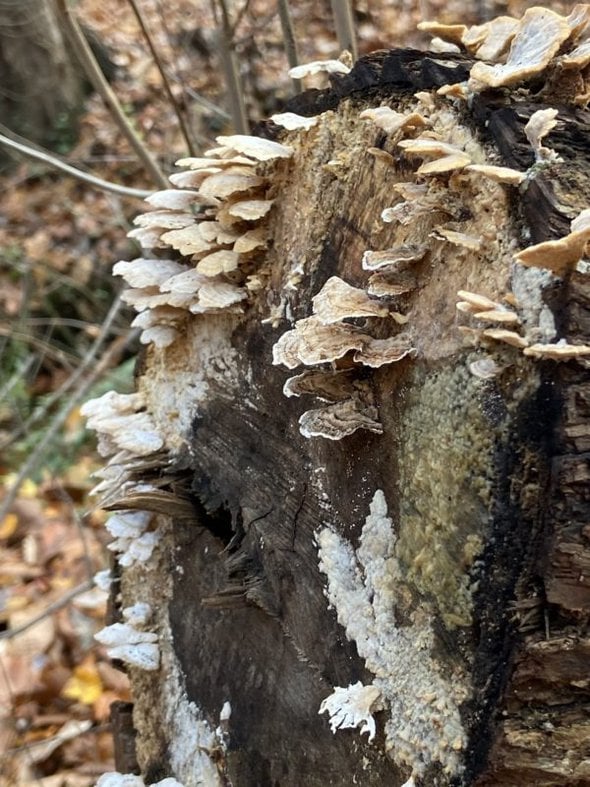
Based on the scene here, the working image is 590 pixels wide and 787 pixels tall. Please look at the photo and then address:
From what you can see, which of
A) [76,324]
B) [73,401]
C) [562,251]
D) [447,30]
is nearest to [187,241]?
[447,30]

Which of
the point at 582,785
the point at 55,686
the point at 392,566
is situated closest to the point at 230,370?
the point at 392,566

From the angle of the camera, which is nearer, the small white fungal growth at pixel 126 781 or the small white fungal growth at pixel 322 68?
the small white fungal growth at pixel 322 68

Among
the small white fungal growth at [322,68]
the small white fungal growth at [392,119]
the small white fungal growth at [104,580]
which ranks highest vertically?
the small white fungal growth at [322,68]

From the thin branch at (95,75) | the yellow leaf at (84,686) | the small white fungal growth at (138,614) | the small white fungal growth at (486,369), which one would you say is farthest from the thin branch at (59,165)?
the yellow leaf at (84,686)

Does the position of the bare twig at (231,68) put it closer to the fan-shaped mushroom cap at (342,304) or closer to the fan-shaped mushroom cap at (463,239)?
the fan-shaped mushroom cap at (342,304)

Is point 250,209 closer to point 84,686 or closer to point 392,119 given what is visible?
point 392,119

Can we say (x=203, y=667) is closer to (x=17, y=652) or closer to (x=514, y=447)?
(x=514, y=447)

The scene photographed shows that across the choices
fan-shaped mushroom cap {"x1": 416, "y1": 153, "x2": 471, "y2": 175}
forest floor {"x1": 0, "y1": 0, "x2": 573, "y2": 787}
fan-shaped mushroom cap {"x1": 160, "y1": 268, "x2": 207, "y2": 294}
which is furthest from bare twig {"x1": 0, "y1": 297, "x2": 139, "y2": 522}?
fan-shaped mushroom cap {"x1": 416, "y1": 153, "x2": 471, "y2": 175}
